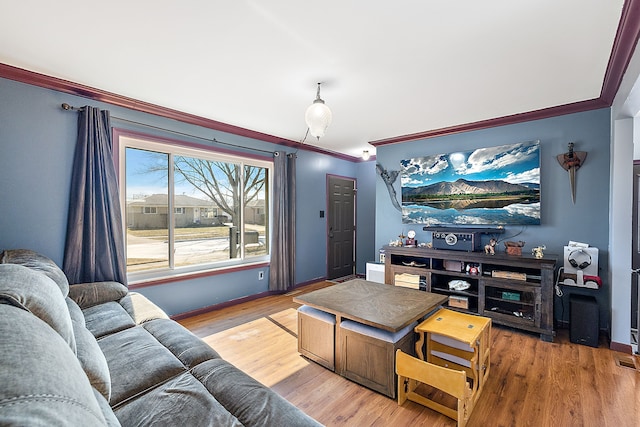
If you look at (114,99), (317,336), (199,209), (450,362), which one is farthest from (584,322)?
(114,99)

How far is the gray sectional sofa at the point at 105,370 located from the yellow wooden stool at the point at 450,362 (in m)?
0.92

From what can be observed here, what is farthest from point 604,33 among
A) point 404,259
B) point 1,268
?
point 1,268

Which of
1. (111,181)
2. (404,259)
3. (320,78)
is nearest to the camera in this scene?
(320,78)

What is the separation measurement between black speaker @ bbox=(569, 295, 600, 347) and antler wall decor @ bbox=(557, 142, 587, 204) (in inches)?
43.4

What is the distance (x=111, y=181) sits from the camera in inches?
115

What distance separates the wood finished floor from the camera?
1.84 metres

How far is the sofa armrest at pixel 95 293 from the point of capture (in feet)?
7.87

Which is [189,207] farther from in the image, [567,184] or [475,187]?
[567,184]

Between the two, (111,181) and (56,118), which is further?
(111,181)

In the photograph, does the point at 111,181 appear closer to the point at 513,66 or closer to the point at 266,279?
the point at 266,279

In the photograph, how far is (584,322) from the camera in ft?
9.31

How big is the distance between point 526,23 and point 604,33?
575 millimetres

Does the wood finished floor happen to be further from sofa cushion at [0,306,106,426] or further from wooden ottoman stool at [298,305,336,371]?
sofa cushion at [0,306,106,426]

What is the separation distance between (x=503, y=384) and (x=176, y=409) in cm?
226
